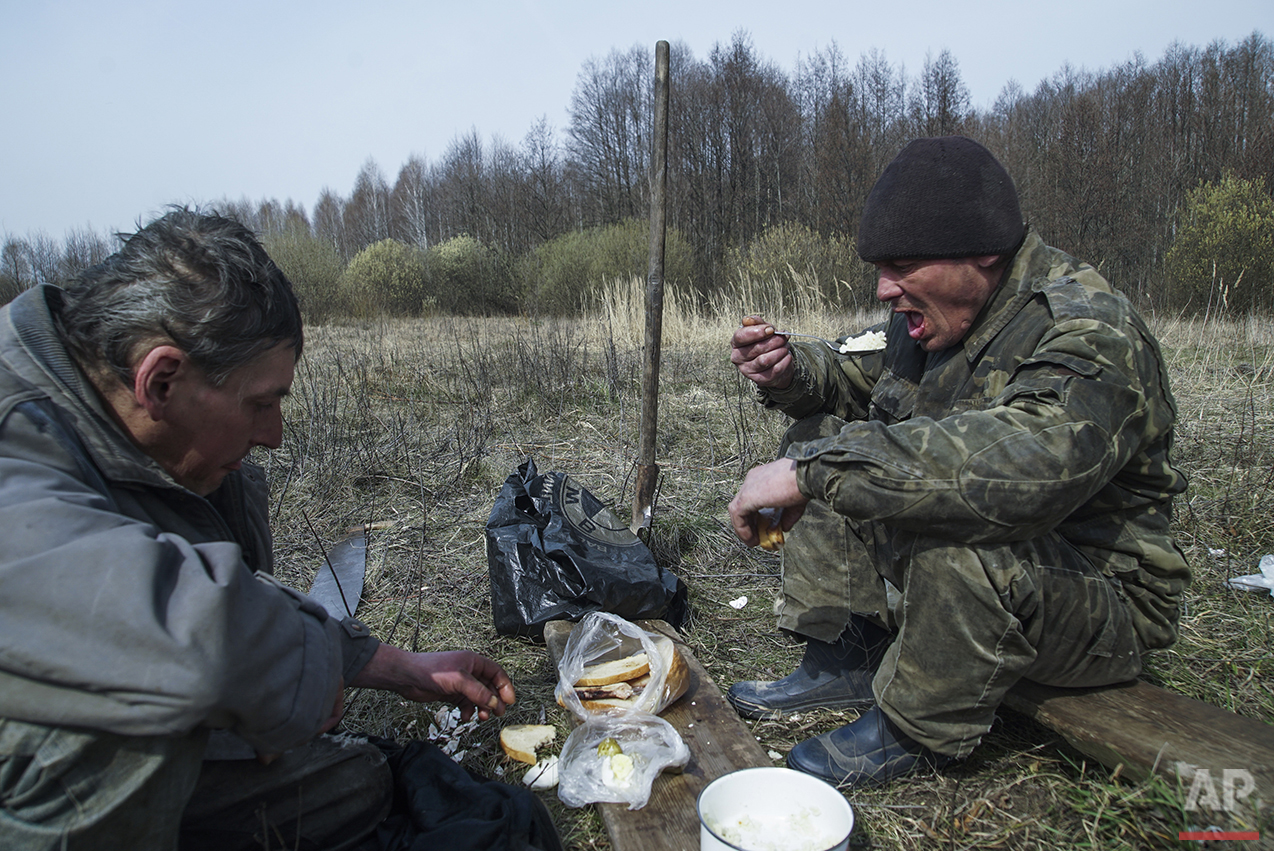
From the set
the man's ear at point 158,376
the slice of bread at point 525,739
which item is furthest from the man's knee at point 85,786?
the slice of bread at point 525,739

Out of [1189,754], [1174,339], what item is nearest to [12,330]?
[1189,754]

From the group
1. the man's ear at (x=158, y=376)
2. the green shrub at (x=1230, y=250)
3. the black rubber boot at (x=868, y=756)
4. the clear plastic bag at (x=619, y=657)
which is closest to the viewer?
the man's ear at (x=158, y=376)

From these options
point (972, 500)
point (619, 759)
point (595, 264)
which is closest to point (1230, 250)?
point (595, 264)

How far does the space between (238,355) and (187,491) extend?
273 mm

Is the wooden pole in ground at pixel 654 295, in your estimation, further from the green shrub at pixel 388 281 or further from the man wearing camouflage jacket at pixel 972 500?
the green shrub at pixel 388 281

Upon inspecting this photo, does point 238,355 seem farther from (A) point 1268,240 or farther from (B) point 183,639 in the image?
(A) point 1268,240

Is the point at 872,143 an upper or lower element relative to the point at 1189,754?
upper

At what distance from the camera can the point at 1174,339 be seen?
867 centimetres

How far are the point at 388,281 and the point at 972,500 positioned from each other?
64.0 ft

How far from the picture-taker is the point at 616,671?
206 centimetres

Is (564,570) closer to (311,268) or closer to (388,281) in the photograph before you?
(311,268)

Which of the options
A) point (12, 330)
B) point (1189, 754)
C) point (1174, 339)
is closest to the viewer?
point (12, 330)

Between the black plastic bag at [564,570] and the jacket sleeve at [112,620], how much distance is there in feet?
5.06

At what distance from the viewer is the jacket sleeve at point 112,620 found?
3.00ft
